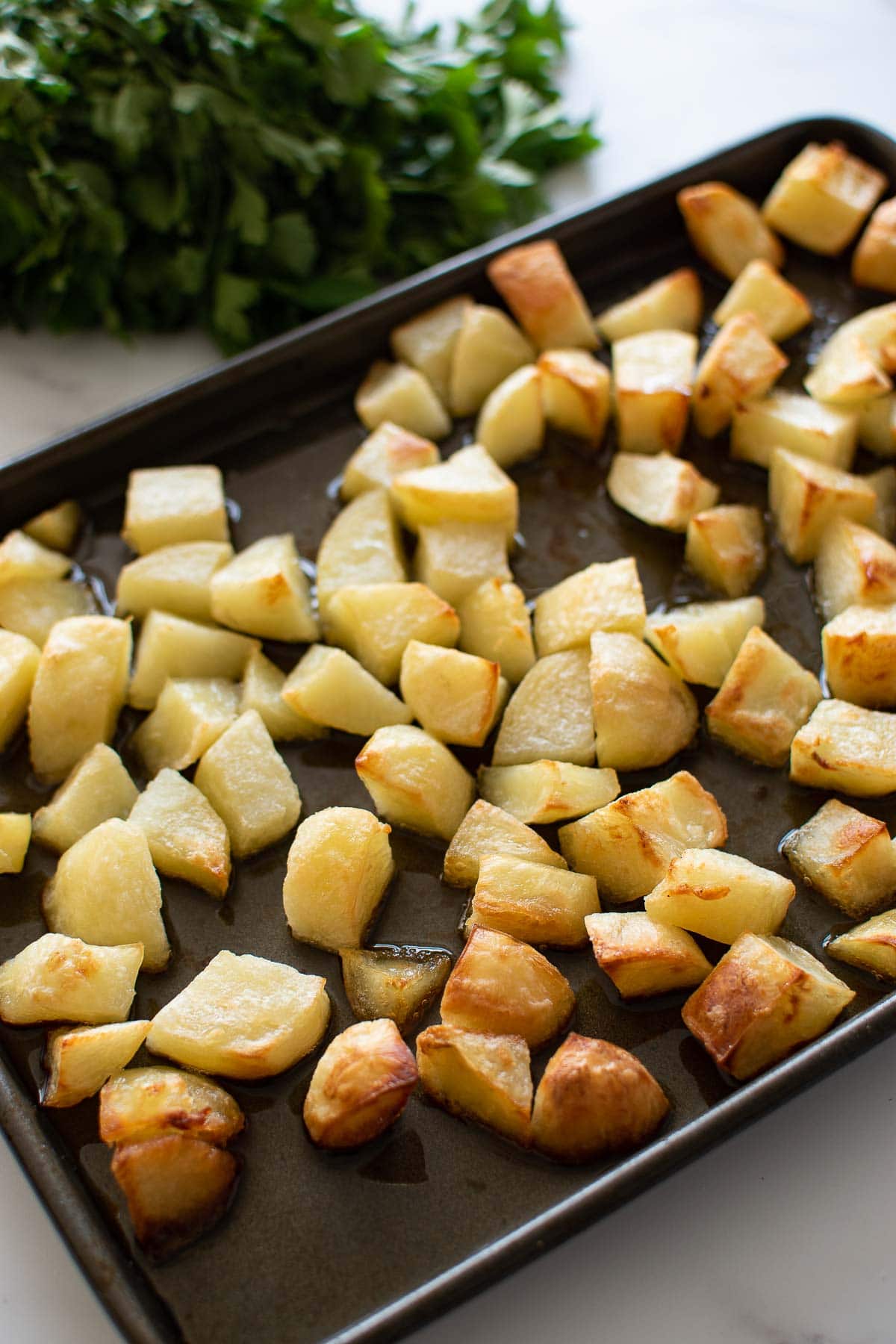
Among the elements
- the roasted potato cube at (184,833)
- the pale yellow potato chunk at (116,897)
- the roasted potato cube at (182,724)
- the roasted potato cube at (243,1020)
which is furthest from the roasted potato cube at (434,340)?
the roasted potato cube at (243,1020)

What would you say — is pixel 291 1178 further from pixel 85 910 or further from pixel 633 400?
pixel 633 400

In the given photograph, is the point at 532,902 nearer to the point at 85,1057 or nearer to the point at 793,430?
the point at 85,1057

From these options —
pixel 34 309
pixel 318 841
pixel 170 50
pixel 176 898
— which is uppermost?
pixel 170 50

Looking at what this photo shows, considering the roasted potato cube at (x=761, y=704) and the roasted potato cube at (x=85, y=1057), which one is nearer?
the roasted potato cube at (x=85, y=1057)

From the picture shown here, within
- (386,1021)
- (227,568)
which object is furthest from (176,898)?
(227,568)

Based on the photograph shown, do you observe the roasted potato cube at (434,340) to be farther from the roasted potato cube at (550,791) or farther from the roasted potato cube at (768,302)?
the roasted potato cube at (550,791)

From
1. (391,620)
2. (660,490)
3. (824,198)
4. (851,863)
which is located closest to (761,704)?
(851,863)
